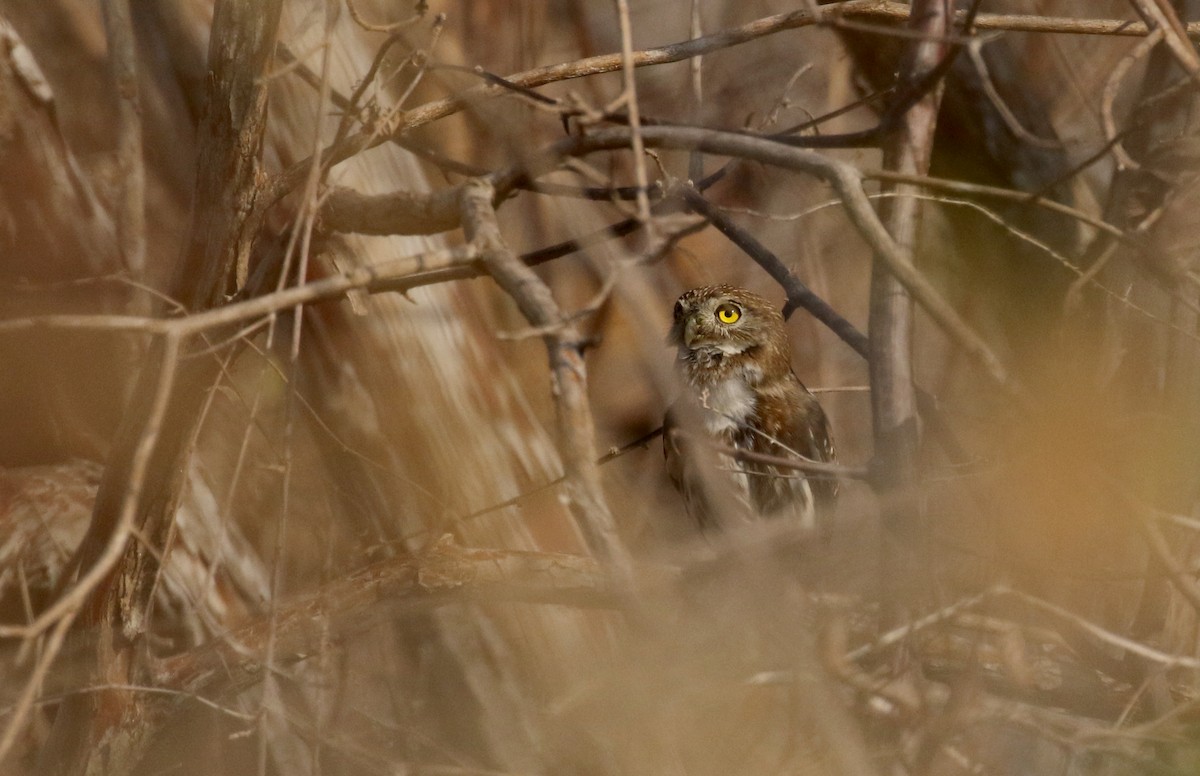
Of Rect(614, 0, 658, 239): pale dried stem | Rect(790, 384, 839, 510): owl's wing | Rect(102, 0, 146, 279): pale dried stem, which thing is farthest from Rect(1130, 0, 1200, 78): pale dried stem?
Rect(102, 0, 146, 279): pale dried stem

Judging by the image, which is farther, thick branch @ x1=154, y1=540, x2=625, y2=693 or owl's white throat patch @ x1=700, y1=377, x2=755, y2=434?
owl's white throat patch @ x1=700, y1=377, x2=755, y2=434

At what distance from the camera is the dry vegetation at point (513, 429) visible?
192cm

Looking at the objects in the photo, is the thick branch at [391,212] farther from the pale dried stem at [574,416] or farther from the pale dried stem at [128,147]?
the pale dried stem at [128,147]

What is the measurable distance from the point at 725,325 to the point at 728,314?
0.13 ft

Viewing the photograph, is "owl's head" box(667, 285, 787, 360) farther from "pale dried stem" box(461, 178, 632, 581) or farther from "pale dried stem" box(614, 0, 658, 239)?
"pale dried stem" box(461, 178, 632, 581)

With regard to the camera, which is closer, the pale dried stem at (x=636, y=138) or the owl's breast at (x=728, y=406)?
the pale dried stem at (x=636, y=138)

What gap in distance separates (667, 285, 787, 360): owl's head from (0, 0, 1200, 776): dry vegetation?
0.57 ft

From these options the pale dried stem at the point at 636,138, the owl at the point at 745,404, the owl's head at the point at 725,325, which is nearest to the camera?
the pale dried stem at the point at 636,138

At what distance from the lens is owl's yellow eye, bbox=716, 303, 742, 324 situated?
143 inches

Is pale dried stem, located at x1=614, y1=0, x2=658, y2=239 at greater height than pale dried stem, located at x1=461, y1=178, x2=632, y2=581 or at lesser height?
greater

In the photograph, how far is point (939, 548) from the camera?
88.0 inches

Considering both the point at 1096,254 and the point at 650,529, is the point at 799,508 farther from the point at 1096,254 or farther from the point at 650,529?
the point at 1096,254

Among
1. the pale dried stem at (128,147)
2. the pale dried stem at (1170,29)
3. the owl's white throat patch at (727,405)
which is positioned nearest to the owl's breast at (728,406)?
the owl's white throat patch at (727,405)

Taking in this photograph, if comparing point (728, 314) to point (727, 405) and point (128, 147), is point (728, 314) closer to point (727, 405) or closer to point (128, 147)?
point (727, 405)
